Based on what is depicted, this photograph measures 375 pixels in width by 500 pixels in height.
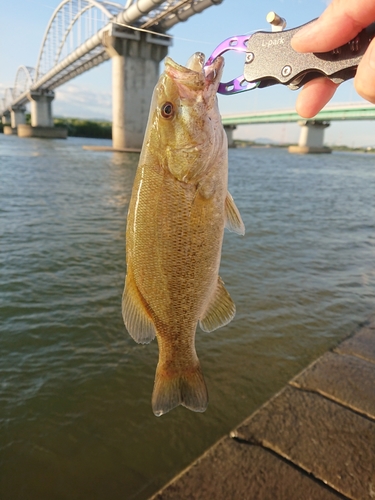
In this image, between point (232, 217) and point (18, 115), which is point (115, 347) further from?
point (18, 115)

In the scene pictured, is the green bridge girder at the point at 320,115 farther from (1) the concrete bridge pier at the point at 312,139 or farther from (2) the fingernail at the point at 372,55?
(2) the fingernail at the point at 372,55

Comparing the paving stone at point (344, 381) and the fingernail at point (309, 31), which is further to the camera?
the paving stone at point (344, 381)

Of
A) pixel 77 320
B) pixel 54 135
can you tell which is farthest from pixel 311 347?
pixel 54 135

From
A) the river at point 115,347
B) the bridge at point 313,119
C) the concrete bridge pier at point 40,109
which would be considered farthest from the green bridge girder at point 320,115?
the concrete bridge pier at point 40,109

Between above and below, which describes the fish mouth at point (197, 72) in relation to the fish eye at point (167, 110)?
above

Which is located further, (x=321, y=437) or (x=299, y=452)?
(x=321, y=437)

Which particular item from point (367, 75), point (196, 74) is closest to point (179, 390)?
point (196, 74)
